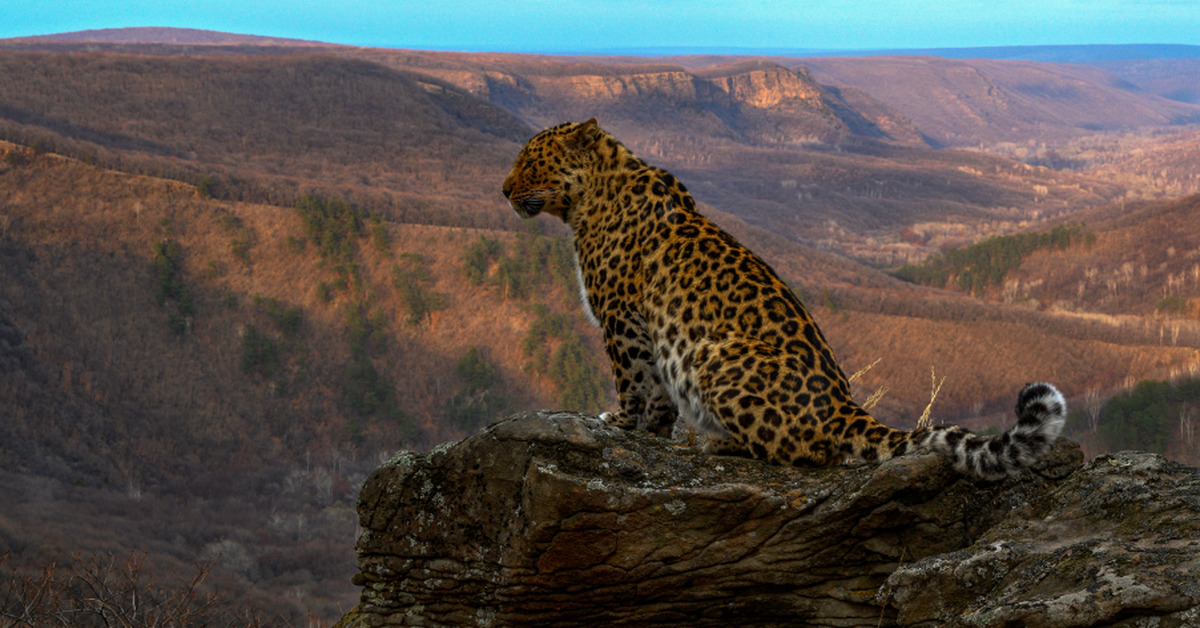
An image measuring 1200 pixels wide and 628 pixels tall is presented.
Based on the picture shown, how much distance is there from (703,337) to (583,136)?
3115mm

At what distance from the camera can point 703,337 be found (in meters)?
9.05

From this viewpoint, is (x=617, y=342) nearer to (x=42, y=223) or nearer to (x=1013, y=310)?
(x=42, y=223)

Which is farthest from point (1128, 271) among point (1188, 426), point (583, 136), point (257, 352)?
point (583, 136)

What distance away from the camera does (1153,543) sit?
6195mm

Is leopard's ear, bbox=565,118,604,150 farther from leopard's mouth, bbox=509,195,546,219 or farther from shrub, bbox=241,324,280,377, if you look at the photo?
shrub, bbox=241,324,280,377

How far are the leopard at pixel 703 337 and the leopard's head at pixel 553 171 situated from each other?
1cm

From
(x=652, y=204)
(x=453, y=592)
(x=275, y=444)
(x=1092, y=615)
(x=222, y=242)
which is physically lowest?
(x=275, y=444)

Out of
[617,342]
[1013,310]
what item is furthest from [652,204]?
[1013,310]

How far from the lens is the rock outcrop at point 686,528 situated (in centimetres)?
732

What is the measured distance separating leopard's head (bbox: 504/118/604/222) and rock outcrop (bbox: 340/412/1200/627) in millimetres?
2713

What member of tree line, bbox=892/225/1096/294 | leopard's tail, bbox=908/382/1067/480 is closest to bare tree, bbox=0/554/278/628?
leopard's tail, bbox=908/382/1067/480

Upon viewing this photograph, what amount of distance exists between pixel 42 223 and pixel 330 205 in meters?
34.2

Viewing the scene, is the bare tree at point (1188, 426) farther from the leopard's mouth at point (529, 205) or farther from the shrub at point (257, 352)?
the leopard's mouth at point (529, 205)

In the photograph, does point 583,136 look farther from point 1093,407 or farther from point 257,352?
point 257,352
